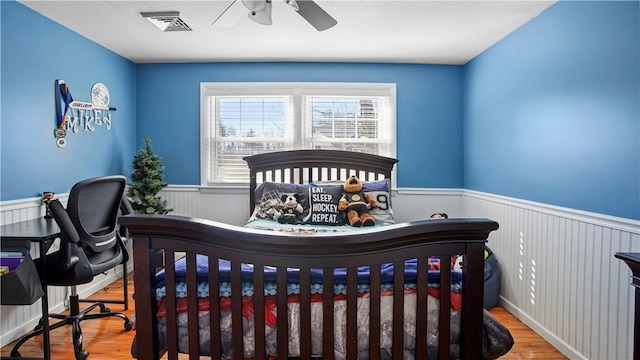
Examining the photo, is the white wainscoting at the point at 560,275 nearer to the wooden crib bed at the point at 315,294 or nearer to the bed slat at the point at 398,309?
the wooden crib bed at the point at 315,294

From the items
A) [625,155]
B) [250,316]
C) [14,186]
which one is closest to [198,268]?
[250,316]

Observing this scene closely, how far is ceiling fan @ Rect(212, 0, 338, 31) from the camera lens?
180cm

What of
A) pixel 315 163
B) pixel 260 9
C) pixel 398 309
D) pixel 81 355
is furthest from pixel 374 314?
pixel 315 163

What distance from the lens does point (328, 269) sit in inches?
46.9

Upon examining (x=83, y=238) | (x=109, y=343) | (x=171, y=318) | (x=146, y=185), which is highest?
(x=146, y=185)

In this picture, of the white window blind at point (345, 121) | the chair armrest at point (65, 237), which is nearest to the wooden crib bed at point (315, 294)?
the chair armrest at point (65, 237)

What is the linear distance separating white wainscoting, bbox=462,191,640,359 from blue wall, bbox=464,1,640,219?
0.12 meters

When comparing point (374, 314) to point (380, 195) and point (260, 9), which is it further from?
point (380, 195)

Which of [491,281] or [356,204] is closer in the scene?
[356,204]

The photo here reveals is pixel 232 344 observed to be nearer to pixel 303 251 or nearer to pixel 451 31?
pixel 303 251

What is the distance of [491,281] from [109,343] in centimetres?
311

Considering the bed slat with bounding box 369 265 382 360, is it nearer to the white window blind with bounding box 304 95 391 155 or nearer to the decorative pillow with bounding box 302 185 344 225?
the decorative pillow with bounding box 302 185 344 225

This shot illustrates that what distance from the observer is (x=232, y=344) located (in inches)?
48.0

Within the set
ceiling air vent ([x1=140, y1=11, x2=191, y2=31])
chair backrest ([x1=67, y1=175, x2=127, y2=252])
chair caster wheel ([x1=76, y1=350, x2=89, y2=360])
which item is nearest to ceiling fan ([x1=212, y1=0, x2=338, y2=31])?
ceiling air vent ([x1=140, y1=11, x2=191, y2=31])
